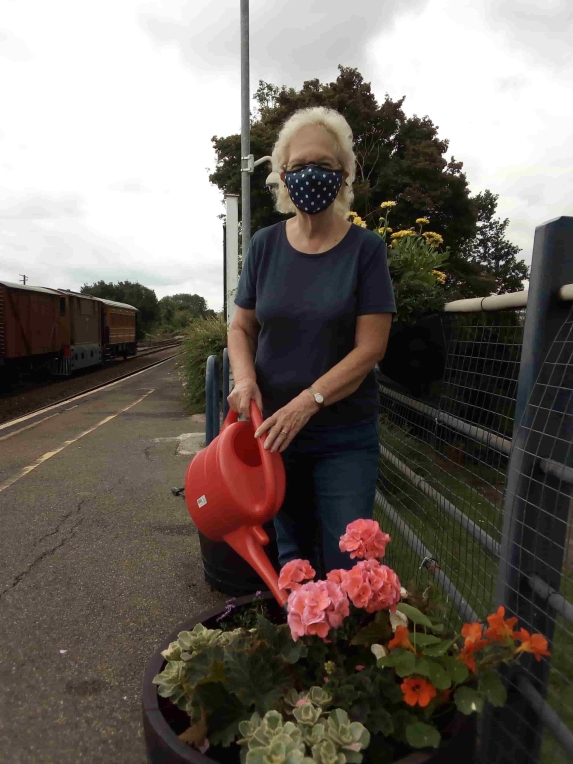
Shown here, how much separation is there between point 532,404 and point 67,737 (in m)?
1.86

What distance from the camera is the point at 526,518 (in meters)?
1.53

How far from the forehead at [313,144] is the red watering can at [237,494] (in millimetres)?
828

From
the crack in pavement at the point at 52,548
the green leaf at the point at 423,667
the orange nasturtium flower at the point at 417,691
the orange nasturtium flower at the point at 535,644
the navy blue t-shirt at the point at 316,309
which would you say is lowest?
the crack in pavement at the point at 52,548

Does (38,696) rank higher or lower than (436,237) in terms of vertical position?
lower

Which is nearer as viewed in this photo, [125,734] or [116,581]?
[125,734]

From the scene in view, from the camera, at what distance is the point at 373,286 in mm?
1814

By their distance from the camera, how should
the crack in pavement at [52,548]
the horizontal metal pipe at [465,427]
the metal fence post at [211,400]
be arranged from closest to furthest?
the horizontal metal pipe at [465,427], the crack in pavement at [52,548], the metal fence post at [211,400]

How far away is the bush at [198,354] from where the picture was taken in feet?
34.7

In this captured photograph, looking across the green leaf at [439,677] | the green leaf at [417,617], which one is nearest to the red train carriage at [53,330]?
the green leaf at [417,617]

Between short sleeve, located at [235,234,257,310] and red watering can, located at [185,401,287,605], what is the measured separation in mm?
482

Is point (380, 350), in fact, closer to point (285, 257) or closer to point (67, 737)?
point (285, 257)

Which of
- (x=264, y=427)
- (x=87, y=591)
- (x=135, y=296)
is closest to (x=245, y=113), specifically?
(x=87, y=591)

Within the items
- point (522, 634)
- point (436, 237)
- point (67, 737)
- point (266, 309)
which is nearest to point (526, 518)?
point (522, 634)

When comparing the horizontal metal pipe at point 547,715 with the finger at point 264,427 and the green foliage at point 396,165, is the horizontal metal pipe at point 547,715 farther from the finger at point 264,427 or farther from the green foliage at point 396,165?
the green foliage at point 396,165
